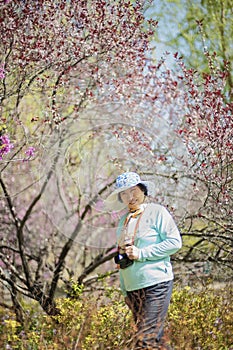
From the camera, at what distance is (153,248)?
3.10 meters

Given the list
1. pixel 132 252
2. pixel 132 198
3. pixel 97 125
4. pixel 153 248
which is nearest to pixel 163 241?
pixel 153 248

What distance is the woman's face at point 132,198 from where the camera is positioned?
3271 millimetres

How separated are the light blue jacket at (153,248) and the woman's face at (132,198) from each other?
9 centimetres

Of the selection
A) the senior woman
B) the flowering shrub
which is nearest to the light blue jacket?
the senior woman

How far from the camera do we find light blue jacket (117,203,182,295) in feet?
10.2

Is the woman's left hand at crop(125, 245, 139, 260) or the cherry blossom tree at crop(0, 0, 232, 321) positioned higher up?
the cherry blossom tree at crop(0, 0, 232, 321)

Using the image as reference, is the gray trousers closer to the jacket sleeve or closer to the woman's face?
the jacket sleeve

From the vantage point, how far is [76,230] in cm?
543

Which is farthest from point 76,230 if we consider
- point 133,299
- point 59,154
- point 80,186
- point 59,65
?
point 133,299

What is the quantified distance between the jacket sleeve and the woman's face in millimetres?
148

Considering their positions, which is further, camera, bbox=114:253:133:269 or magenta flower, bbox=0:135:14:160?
magenta flower, bbox=0:135:14:160

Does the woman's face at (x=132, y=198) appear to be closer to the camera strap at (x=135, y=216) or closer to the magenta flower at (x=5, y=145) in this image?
the camera strap at (x=135, y=216)

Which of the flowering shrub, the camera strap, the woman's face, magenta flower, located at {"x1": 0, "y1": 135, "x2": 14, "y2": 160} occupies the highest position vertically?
magenta flower, located at {"x1": 0, "y1": 135, "x2": 14, "y2": 160}

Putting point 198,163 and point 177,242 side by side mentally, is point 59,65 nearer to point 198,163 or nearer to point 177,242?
point 198,163
